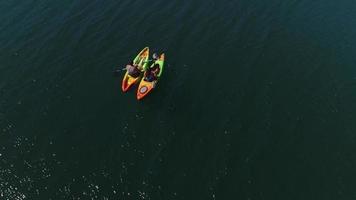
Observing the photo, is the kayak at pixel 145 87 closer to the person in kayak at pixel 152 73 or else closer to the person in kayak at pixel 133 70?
the person in kayak at pixel 152 73

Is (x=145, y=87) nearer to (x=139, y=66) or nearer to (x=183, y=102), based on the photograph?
(x=139, y=66)

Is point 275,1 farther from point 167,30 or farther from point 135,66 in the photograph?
point 135,66

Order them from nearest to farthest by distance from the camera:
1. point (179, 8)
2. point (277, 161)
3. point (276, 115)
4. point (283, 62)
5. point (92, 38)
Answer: point (277, 161) → point (276, 115) → point (283, 62) → point (92, 38) → point (179, 8)

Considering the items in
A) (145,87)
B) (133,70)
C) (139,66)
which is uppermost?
(133,70)

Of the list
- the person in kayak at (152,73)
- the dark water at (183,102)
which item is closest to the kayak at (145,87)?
the person in kayak at (152,73)

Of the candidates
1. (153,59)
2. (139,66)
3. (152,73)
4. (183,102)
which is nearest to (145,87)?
(152,73)

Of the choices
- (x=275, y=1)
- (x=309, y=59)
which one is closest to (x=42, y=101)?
(x=309, y=59)
